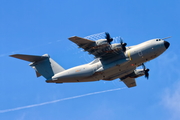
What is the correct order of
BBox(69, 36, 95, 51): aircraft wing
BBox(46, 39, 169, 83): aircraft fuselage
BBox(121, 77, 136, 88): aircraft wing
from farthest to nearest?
BBox(121, 77, 136, 88): aircraft wing < BBox(46, 39, 169, 83): aircraft fuselage < BBox(69, 36, 95, 51): aircraft wing

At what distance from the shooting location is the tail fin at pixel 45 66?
33125mm

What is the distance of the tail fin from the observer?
109 feet

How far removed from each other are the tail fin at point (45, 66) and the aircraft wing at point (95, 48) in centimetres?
413

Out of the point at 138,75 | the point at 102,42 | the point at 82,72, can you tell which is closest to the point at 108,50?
the point at 102,42

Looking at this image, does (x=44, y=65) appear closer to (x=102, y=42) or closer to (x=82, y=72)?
(x=82, y=72)

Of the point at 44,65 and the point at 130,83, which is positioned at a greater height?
the point at 44,65

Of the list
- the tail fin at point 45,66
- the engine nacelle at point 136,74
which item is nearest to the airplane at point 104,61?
the tail fin at point 45,66

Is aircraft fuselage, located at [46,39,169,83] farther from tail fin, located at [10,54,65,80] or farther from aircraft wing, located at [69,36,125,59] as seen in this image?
tail fin, located at [10,54,65,80]

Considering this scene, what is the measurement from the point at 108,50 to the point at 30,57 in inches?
285

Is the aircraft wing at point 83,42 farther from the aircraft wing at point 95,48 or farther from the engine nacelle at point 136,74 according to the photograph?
the engine nacelle at point 136,74

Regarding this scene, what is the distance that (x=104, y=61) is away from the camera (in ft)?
103

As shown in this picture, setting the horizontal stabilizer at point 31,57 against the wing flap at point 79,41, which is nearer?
the wing flap at point 79,41

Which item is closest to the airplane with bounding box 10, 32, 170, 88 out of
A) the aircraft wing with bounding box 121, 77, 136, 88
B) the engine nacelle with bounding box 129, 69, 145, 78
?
the engine nacelle with bounding box 129, 69, 145, 78

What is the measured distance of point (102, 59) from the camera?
3147 centimetres
